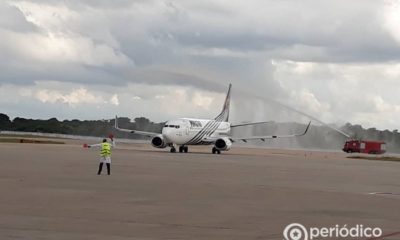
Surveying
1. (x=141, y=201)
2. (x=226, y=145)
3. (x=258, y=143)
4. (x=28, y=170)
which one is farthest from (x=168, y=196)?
(x=258, y=143)

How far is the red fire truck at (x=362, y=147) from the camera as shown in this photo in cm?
11981

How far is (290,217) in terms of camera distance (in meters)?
18.1

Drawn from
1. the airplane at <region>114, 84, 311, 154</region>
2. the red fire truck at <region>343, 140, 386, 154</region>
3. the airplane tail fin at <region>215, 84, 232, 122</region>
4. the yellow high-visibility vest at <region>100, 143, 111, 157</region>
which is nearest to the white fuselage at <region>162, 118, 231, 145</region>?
the airplane at <region>114, 84, 311, 154</region>

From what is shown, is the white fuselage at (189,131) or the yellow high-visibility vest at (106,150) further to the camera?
the white fuselage at (189,131)

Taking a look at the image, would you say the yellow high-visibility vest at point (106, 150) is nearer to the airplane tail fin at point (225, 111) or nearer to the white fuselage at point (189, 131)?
the white fuselage at point (189, 131)

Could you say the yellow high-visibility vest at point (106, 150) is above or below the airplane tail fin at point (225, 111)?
below

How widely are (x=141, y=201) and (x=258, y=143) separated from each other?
116874 millimetres

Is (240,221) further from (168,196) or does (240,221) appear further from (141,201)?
(168,196)

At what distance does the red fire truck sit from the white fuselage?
44.1 meters
